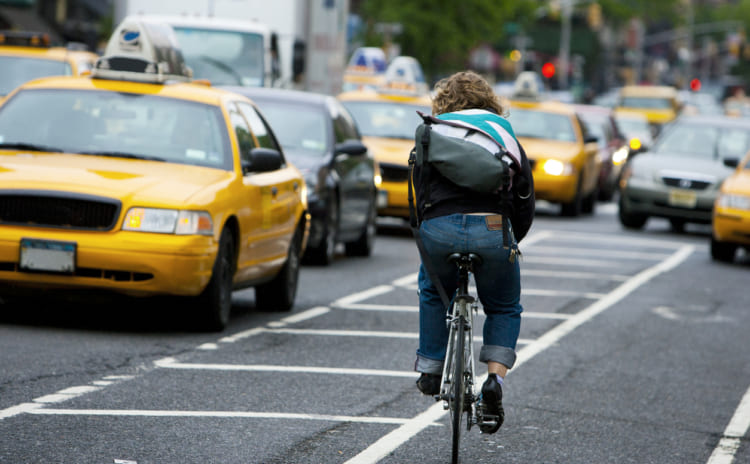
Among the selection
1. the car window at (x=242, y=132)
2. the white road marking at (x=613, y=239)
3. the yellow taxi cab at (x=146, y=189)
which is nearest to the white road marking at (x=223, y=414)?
the yellow taxi cab at (x=146, y=189)

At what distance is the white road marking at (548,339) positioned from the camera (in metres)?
6.41

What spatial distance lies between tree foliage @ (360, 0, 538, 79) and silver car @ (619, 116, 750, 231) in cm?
3879

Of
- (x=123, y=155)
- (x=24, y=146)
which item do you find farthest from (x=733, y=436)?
(x=24, y=146)

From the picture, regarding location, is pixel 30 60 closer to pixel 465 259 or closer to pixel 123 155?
pixel 123 155

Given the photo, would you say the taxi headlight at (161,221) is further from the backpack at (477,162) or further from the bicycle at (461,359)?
the bicycle at (461,359)

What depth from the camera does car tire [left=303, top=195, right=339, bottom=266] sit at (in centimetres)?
1470

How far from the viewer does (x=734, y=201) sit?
57.0 feet

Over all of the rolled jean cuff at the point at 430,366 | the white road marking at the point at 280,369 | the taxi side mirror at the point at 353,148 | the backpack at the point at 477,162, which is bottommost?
the white road marking at the point at 280,369

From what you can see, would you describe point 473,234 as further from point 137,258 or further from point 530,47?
point 530,47

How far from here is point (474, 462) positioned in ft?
20.8

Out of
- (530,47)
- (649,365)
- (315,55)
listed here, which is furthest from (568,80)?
(649,365)

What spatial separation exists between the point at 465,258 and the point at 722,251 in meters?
12.5

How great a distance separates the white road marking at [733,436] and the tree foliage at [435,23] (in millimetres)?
53540

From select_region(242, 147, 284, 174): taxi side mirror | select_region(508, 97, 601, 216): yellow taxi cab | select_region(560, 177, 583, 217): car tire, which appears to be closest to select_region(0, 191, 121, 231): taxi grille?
select_region(242, 147, 284, 174): taxi side mirror
